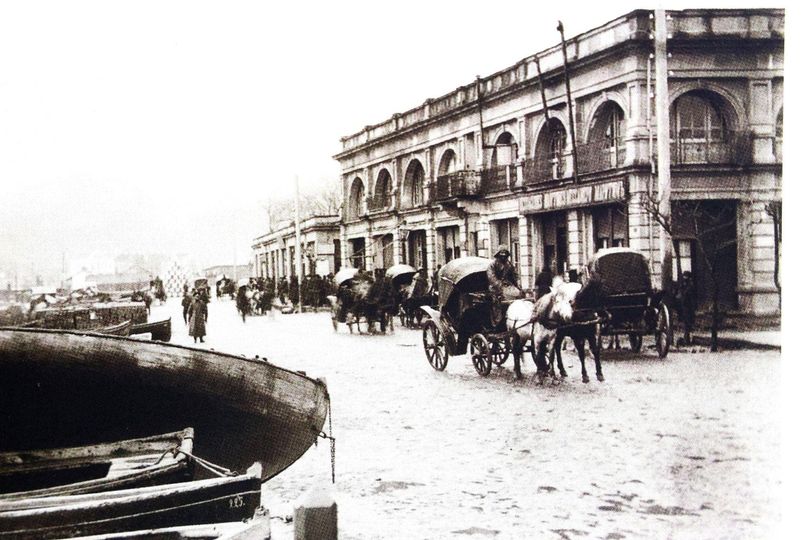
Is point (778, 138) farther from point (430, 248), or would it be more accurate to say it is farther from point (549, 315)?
point (430, 248)

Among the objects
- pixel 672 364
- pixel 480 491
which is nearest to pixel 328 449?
pixel 480 491

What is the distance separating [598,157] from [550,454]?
11.8 ft

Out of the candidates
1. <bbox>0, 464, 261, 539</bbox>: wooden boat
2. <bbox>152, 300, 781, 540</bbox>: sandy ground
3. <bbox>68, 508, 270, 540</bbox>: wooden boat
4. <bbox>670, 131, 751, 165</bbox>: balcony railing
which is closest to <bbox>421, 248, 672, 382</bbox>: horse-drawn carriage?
<bbox>152, 300, 781, 540</bbox>: sandy ground

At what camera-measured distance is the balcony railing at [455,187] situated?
7742 millimetres

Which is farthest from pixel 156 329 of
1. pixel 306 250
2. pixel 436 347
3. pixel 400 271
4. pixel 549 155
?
pixel 549 155

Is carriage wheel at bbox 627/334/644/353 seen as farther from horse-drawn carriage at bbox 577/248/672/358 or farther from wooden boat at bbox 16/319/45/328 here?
wooden boat at bbox 16/319/45/328

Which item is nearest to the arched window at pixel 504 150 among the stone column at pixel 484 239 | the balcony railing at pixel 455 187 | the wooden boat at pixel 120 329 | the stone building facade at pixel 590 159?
the stone building facade at pixel 590 159

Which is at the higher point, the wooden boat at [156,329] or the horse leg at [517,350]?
the wooden boat at [156,329]

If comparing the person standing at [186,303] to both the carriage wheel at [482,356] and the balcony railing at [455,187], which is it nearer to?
the balcony railing at [455,187]

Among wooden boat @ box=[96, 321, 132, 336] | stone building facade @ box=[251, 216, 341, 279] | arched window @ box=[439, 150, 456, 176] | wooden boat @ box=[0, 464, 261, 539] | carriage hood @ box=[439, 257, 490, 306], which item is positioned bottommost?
wooden boat @ box=[0, 464, 261, 539]

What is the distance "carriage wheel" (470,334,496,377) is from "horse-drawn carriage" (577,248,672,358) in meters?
1.24

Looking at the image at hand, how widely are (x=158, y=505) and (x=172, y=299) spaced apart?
3.64 meters

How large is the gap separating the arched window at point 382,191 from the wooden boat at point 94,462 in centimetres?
379

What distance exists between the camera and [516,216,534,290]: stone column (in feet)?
27.9
